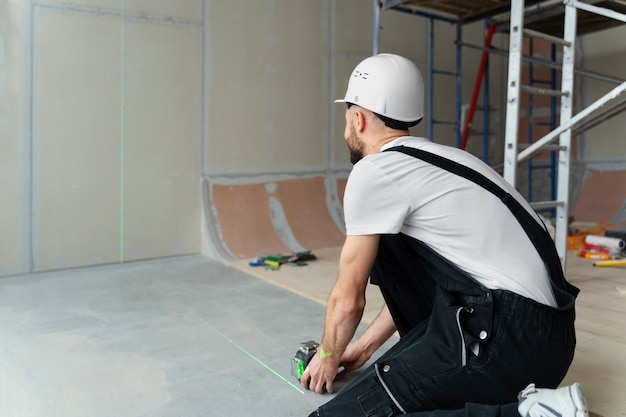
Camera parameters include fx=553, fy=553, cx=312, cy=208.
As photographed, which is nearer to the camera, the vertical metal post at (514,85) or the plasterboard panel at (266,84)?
the vertical metal post at (514,85)

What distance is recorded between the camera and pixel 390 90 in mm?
1630

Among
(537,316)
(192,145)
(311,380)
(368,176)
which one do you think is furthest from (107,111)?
(537,316)

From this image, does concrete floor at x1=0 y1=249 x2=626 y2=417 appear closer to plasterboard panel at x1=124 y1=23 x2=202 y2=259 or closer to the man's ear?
plasterboard panel at x1=124 y1=23 x2=202 y2=259

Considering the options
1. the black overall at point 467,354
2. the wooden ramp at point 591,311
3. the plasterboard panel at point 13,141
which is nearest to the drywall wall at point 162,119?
the plasterboard panel at point 13,141

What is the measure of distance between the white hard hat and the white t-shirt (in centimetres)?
24

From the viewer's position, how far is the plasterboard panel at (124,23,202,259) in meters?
4.46

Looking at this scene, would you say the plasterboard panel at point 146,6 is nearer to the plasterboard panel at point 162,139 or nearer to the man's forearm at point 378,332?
the plasterboard panel at point 162,139

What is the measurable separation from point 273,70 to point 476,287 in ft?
13.4

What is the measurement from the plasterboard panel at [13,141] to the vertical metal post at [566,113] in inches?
145

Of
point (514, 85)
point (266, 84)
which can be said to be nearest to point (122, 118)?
point (266, 84)

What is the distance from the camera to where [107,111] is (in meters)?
4.34

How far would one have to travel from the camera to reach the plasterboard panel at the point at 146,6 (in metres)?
4.14

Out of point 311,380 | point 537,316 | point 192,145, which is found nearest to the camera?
point 537,316

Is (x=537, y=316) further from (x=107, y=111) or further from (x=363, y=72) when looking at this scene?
(x=107, y=111)
